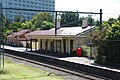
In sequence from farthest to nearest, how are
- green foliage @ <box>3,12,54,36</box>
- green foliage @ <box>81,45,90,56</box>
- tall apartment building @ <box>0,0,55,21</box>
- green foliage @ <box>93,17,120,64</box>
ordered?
tall apartment building @ <box>0,0,55,21</box>, green foliage @ <box>3,12,54,36</box>, green foliage @ <box>81,45,90,56</box>, green foliage @ <box>93,17,120,64</box>

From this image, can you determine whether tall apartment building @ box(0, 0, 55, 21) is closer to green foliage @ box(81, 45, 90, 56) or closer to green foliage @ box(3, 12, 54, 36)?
green foliage @ box(3, 12, 54, 36)

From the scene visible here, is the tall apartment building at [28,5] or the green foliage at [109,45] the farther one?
the tall apartment building at [28,5]

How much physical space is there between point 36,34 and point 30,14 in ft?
481

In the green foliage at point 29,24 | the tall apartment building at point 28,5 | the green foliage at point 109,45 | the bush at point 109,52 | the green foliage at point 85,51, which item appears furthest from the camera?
the tall apartment building at point 28,5

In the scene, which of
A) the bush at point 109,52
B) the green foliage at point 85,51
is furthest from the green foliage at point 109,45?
the green foliage at point 85,51

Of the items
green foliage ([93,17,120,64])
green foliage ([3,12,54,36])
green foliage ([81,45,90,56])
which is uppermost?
green foliage ([3,12,54,36])

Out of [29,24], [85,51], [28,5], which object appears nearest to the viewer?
[85,51]

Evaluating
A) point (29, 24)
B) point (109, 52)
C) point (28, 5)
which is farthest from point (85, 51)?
point (28, 5)

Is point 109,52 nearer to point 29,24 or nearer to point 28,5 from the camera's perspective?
point 29,24

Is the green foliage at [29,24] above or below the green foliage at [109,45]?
above

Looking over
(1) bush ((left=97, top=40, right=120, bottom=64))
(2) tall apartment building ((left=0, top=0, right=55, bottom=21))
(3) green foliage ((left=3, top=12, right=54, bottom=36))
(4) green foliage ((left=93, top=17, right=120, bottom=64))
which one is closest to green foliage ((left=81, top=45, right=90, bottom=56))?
(4) green foliage ((left=93, top=17, right=120, bottom=64))

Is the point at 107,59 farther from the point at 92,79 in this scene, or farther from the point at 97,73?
the point at 92,79

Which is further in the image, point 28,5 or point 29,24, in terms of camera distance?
point 28,5

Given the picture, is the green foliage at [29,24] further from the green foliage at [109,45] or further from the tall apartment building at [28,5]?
the tall apartment building at [28,5]
